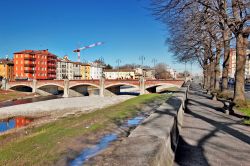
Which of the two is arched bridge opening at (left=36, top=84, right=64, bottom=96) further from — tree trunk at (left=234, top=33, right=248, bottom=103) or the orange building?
tree trunk at (left=234, top=33, right=248, bottom=103)

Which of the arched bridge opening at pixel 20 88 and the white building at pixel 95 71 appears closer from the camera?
the arched bridge opening at pixel 20 88

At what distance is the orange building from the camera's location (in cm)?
11206

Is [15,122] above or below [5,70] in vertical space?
below

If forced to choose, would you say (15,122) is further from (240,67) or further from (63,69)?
(63,69)

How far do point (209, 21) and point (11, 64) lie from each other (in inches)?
4322

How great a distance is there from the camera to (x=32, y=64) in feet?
371

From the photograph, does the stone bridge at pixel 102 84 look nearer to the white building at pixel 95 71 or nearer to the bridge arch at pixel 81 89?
the bridge arch at pixel 81 89

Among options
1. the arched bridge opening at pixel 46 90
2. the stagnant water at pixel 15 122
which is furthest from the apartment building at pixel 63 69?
the stagnant water at pixel 15 122

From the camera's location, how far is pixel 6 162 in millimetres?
9531

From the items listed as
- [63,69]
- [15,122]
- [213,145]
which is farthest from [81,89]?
[213,145]

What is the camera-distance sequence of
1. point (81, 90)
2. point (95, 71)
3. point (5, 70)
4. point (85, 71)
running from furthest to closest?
1. point (95, 71)
2. point (85, 71)
3. point (5, 70)
4. point (81, 90)

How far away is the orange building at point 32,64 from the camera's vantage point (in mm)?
112062

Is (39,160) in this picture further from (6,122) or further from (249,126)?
(6,122)

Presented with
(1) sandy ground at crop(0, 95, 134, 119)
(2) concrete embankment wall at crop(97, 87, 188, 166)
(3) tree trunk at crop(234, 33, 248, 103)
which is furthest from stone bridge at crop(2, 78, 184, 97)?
(2) concrete embankment wall at crop(97, 87, 188, 166)
